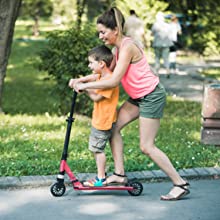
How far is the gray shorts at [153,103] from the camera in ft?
22.0

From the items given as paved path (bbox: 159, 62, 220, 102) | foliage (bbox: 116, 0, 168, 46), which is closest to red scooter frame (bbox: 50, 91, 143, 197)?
paved path (bbox: 159, 62, 220, 102)

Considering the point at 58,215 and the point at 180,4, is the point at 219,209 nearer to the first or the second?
the point at 58,215

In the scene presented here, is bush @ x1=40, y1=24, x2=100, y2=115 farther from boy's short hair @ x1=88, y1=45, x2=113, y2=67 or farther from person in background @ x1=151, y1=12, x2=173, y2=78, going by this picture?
person in background @ x1=151, y1=12, x2=173, y2=78

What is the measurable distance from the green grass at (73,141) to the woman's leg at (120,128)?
836mm

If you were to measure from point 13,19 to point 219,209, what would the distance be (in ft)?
24.1

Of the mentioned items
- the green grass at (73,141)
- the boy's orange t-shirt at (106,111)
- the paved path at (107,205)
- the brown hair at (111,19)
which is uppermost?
the brown hair at (111,19)

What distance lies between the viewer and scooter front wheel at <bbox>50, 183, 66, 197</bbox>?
685 centimetres

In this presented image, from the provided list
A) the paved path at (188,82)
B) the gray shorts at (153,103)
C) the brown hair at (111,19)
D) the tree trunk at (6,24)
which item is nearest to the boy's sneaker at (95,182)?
the gray shorts at (153,103)

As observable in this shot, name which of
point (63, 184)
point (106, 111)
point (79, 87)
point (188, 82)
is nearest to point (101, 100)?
point (106, 111)

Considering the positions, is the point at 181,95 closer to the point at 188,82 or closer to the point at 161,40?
the point at 188,82

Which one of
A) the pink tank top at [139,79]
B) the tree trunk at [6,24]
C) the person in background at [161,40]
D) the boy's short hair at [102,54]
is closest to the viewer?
the pink tank top at [139,79]

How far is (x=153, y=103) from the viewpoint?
6.71 meters

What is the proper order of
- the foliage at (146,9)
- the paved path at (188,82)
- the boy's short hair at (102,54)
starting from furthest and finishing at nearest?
the foliage at (146,9) → the paved path at (188,82) → the boy's short hair at (102,54)

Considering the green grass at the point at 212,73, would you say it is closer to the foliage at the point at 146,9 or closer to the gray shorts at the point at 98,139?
the foliage at the point at 146,9
